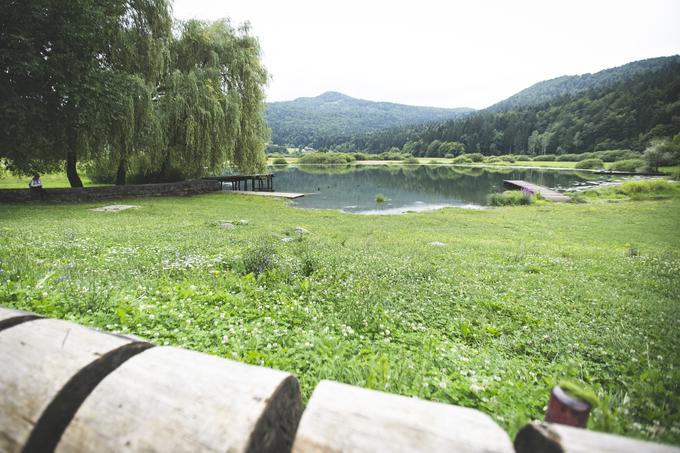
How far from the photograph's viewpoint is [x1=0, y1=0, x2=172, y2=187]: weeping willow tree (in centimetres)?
1522

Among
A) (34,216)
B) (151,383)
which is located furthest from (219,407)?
(34,216)

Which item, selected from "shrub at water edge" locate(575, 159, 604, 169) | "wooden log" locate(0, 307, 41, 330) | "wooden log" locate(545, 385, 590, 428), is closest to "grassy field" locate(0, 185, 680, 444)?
"wooden log" locate(545, 385, 590, 428)

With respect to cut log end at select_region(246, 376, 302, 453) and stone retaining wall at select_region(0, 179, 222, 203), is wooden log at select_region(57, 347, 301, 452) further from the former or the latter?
stone retaining wall at select_region(0, 179, 222, 203)

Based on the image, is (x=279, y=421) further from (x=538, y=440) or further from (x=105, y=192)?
(x=105, y=192)

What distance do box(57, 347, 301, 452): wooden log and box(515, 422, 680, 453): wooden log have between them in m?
1.09

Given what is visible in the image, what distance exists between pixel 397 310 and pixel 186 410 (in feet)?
14.6

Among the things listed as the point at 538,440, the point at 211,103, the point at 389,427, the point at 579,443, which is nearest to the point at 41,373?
the point at 389,427

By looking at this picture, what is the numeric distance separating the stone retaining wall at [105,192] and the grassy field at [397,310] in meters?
12.6

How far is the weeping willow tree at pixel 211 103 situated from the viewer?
80.0 ft

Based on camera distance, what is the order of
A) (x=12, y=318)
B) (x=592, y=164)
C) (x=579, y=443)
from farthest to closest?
(x=592, y=164) < (x=12, y=318) < (x=579, y=443)

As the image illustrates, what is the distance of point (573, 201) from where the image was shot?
33125mm

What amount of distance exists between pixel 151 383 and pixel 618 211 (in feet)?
105

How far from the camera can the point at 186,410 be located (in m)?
1.37

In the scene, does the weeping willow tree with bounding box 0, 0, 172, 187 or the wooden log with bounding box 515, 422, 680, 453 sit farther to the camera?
the weeping willow tree with bounding box 0, 0, 172, 187
